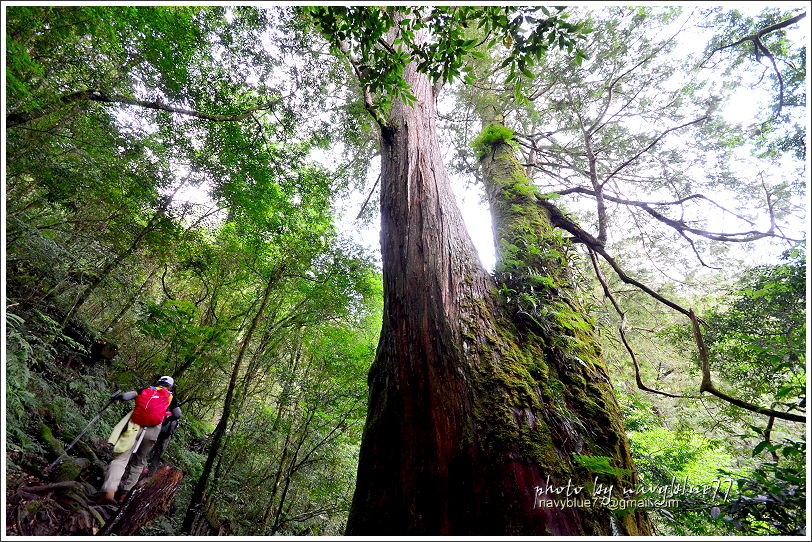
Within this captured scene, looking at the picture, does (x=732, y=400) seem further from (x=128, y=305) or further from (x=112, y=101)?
(x=128, y=305)

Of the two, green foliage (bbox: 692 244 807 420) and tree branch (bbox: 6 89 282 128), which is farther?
tree branch (bbox: 6 89 282 128)

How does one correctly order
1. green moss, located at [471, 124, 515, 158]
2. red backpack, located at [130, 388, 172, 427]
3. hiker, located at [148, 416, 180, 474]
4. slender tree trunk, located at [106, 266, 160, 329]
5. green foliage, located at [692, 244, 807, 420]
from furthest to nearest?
slender tree trunk, located at [106, 266, 160, 329] < green moss, located at [471, 124, 515, 158] < hiker, located at [148, 416, 180, 474] < red backpack, located at [130, 388, 172, 427] < green foliage, located at [692, 244, 807, 420]

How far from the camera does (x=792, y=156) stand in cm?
360

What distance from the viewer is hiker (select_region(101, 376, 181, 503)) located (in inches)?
144

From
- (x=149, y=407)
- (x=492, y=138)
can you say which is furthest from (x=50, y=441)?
(x=492, y=138)

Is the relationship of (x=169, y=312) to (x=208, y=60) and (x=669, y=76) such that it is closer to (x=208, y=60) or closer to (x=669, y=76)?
(x=208, y=60)

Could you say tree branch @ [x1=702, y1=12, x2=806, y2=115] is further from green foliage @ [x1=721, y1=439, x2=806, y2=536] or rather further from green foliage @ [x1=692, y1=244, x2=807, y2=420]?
green foliage @ [x1=721, y1=439, x2=806, y2=536]

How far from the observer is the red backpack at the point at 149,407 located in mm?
3859

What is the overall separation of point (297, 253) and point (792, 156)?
6.62 meters

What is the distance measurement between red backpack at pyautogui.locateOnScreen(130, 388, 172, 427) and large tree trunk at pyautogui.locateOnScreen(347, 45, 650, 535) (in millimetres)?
3517

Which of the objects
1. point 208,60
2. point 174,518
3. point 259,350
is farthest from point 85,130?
point 174,518

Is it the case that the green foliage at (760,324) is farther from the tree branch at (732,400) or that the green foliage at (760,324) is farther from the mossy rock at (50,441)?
the mossy rock at (50,441)

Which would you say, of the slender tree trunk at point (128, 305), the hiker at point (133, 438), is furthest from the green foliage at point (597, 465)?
the slender tree trunk at point (128, 305)

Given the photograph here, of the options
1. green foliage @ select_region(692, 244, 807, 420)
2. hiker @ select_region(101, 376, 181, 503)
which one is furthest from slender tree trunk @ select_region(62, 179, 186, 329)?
green foliage @ select_region(692, 244, 807, 420)
